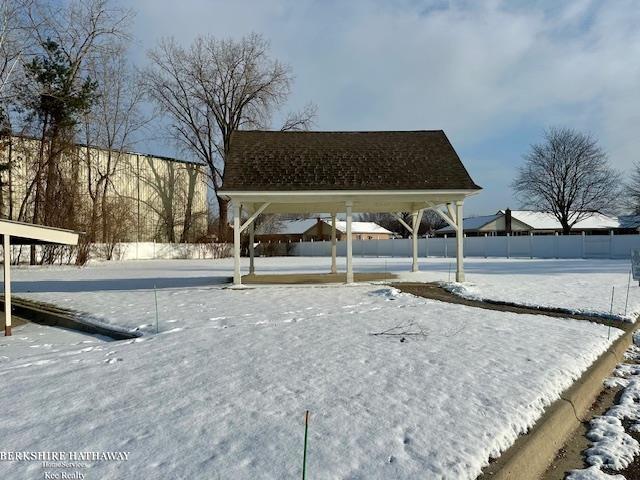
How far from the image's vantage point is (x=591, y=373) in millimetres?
5543

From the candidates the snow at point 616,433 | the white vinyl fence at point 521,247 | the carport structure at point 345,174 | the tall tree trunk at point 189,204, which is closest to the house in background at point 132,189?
the tall tree trunk at point 189,204

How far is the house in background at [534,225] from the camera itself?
197 feet

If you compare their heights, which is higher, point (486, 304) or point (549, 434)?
point (486, 304)

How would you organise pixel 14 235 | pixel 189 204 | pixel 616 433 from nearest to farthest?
pixel 616 433, pixel 14 235, pixel 189 204

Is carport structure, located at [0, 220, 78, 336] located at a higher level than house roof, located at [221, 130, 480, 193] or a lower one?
lower

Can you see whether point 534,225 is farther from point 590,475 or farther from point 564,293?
point 590,475

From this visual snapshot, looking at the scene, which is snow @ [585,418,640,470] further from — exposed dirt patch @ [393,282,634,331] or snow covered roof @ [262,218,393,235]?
snow covered roof @ [262,218,393,235]

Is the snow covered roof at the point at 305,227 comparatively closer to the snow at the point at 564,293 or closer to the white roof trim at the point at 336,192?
the snow at the point at 564,293

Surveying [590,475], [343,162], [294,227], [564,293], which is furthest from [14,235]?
[294,227]

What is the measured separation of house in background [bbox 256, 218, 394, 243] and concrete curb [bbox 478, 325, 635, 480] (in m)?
59.0

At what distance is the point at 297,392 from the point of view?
4734mm

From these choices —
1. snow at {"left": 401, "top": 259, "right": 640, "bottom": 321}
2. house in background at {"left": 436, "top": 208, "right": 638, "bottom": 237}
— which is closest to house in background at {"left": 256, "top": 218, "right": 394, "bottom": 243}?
house in background at {"left": 436, "top": 208, "right": 638, "bottom": 237}

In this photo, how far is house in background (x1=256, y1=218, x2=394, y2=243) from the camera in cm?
6912

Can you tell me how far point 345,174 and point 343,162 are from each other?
841 millimetres
